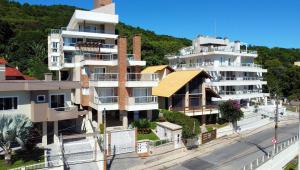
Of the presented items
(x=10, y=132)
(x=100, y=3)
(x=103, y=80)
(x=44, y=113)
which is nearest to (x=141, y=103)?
(x=103, y=80)

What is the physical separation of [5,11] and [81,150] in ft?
288

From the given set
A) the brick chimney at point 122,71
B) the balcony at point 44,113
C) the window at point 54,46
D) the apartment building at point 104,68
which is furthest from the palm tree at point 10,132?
the window at point 54,46

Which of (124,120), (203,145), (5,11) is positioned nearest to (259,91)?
(203,145)

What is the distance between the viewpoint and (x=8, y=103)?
94.8 feet

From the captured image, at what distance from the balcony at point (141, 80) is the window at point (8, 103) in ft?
43.2

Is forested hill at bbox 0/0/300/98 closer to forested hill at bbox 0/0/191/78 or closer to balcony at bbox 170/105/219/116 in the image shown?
forested hill at bbox 0/0/191/78

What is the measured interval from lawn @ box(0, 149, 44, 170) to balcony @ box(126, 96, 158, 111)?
11.9m

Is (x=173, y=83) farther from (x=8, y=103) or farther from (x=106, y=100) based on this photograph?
(x=8, y=103)

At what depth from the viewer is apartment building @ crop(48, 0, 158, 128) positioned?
36.8 m

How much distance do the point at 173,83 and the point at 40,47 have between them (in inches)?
1689

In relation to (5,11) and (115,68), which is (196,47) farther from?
(5,11)

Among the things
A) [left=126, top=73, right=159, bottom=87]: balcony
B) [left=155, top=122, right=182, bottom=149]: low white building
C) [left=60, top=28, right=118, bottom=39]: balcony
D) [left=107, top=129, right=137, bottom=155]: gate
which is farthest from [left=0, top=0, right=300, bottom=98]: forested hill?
[left=155, top=122, right=182, bottom=149]: low white building

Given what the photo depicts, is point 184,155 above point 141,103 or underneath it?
underneath

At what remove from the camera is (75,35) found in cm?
4612
